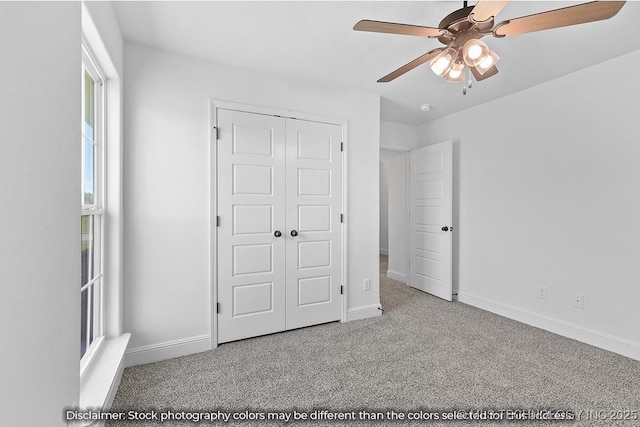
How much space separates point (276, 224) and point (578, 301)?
116 inches

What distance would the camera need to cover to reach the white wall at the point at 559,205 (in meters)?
2.47

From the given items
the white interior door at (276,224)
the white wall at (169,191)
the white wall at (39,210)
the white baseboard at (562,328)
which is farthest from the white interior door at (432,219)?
the white wall at (39,210)

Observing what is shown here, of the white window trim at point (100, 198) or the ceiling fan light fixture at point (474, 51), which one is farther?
the white window trim at point (100, 198)

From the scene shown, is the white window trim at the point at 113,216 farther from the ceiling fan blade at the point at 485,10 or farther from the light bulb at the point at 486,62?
the light bulb at the point at 486,62

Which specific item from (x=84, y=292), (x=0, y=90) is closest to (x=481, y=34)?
(x=0, y=90)

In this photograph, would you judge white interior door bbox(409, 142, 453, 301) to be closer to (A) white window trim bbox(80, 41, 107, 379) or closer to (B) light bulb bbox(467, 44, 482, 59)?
(B) light bulb bbox(467, 44, 482, 59)

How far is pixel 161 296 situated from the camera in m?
2.37

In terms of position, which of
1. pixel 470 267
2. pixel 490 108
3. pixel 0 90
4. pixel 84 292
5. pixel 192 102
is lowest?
pixel 470 267

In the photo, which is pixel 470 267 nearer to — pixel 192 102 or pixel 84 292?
pixel 192 102

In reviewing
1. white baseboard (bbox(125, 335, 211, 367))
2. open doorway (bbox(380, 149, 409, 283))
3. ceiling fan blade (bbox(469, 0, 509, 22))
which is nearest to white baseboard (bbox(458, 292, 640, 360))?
open doorway (bbox(380, 149, 409, 283))

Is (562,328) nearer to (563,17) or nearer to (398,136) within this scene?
(563,17)

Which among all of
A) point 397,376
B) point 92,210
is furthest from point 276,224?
point 397,376

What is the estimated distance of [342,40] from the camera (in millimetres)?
2250

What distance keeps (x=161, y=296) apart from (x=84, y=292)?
65cm
